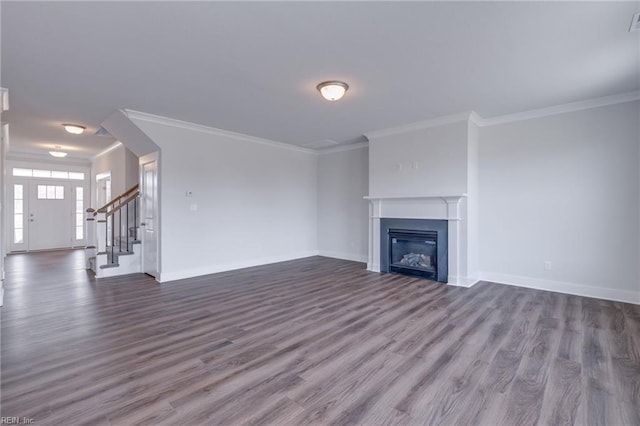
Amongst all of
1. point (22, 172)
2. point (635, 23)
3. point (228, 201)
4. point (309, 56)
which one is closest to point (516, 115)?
point (635, 23)

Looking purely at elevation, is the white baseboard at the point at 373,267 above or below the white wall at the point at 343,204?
below

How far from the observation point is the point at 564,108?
4.34 m

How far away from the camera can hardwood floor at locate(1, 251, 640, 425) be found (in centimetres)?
185

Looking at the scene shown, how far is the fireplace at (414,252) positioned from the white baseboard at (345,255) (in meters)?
1.25

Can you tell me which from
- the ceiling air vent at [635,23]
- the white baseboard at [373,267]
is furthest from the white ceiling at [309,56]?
the white baseboard at [373,267]

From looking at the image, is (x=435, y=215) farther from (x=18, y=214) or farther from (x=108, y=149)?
(x=18, y=214)

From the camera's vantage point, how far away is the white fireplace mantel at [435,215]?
4.80 meters

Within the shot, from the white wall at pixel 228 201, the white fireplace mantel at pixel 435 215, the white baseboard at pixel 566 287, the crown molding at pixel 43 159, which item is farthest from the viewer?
the crown molding at pixel 43 159

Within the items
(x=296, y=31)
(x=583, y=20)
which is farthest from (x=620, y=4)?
(x=296, y=31)

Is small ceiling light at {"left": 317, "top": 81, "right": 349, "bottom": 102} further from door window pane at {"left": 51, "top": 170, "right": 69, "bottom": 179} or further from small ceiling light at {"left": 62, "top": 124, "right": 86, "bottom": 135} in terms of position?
door window pane at {"left": 51, "top": 170, "right": 69, "bottom": 179}

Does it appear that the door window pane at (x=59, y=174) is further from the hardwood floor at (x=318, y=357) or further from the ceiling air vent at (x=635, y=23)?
the ceiling air vent at (x=635, y=23)

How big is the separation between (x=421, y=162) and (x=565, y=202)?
7.03 ft

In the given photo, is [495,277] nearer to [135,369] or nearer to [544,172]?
[544,172]

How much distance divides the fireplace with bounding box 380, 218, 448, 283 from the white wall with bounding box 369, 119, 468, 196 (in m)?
0.57
